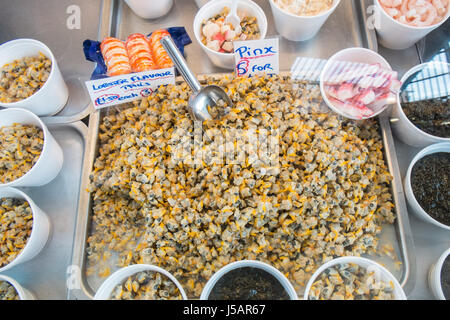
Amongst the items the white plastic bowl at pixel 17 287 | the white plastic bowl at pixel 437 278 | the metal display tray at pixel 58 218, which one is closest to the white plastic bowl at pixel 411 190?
the white plastic bowl at pixel 437 278

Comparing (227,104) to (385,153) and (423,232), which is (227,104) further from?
(423,232)

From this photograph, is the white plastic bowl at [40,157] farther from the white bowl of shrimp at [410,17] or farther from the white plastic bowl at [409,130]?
the white bowl of shrimp at [410,17]

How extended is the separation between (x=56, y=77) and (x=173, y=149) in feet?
2.17

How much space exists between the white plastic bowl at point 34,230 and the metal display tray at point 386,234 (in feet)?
0.47

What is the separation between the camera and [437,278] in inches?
46.0

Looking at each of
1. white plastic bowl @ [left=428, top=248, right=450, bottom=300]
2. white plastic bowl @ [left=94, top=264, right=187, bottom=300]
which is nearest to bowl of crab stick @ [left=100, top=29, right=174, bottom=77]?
white plastic bowl @ [left=94, top=264, right=187, bottom=300]

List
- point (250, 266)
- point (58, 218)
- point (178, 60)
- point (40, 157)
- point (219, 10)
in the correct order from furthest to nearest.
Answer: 1. point (219, 10)
2. point (58, 218)
3. point (40, 157)
4. point (178, 60)
5. point (250, 266)

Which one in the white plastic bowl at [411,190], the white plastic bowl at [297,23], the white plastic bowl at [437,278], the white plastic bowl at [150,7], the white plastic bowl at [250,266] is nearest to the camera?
the white plastic bowl at [250,266]

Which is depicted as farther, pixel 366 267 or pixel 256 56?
pixel 256 56

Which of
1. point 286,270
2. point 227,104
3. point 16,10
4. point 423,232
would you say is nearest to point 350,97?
point 227,104

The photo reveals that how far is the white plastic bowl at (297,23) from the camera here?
58.0 inches

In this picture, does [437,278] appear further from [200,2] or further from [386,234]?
[200,2]

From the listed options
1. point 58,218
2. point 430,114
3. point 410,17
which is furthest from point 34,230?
point 410,17

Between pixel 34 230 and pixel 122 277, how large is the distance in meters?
0.41
